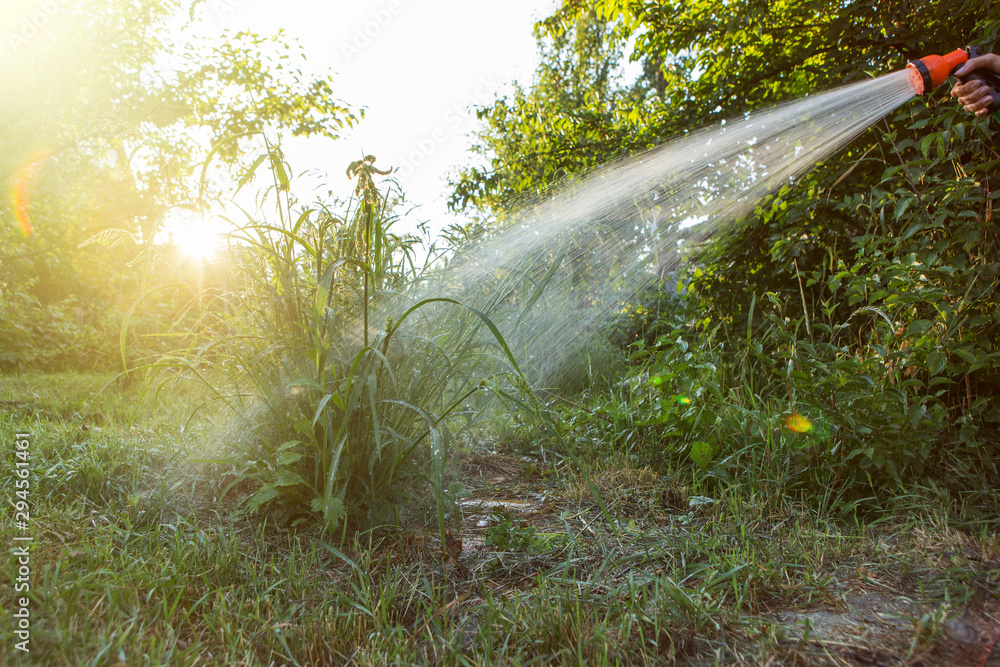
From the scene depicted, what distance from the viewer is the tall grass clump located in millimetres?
1457

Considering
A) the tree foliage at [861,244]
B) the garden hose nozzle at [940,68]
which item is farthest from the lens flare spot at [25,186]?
the garden hose nozzle at [940,68]

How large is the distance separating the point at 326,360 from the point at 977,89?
2.29 metres

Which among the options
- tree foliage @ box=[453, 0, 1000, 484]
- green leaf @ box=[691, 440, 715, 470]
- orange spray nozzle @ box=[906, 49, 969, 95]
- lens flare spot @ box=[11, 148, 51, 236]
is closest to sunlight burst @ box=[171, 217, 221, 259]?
tree foliage @ box=[453, 0, 1000, 484]

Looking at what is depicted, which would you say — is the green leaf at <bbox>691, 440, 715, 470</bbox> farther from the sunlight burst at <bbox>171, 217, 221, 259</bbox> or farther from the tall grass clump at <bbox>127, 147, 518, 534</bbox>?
the sunlight burst at <bbox>171, 217, 221, 259</bbox>

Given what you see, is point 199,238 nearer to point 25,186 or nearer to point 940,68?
point 940,68

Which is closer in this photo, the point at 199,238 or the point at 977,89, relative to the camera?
the point at 199,238

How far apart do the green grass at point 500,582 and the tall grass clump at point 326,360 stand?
14 centimetres

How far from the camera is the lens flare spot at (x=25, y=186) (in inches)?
204

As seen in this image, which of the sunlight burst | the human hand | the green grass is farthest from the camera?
the human hand

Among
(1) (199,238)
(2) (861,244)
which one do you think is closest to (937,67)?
(2) (861,244)

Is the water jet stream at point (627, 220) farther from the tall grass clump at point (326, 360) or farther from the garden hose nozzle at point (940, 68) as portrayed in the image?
the tall grass clump at point (326, 360)

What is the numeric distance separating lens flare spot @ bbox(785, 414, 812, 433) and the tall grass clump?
3.74ft

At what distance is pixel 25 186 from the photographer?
17.8 ft

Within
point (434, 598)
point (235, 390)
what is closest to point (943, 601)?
point (434, 598)
